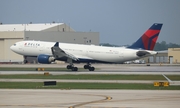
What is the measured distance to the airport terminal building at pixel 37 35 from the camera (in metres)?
126

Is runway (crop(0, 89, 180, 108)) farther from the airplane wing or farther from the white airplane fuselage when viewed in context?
the white airplane fuselage

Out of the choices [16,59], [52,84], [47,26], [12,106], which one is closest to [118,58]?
[52,84]

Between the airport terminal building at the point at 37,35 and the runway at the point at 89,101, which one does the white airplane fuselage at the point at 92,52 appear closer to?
the runway at the point at 89,101

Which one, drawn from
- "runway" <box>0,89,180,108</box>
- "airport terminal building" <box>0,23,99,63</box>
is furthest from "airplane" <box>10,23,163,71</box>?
"airport terminal building" <box>0,23,99,63</box>

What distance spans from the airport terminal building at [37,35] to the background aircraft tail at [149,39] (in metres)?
55.5

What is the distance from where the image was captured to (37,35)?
4973 inches

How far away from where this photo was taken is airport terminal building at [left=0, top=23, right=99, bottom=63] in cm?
12569

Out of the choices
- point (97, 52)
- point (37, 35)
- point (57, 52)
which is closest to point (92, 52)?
point (97, 52)

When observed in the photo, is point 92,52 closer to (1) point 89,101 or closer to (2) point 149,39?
(2) point 149,39

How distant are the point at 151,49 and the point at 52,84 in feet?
107

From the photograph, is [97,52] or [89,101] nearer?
[89,101]

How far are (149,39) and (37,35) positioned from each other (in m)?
58.0

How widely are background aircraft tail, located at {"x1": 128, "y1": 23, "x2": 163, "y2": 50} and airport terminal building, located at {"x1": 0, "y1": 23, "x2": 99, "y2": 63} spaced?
5552 centimetres

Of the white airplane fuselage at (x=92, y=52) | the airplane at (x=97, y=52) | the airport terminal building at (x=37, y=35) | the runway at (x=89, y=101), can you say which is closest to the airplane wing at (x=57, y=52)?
the airplane at (x=97, y=52)
